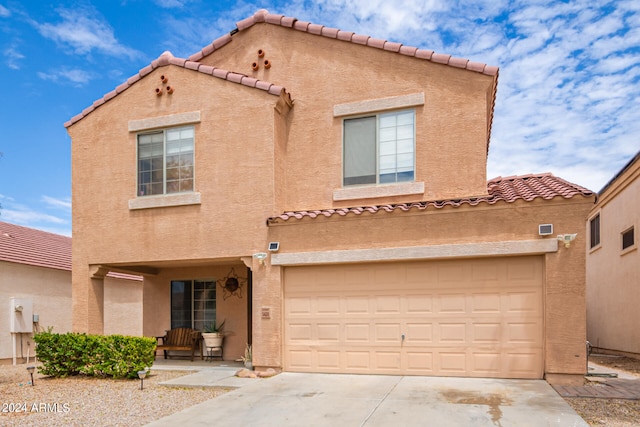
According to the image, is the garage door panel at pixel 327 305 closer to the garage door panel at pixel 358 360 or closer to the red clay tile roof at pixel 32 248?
the garage door panel at pixel 358 360

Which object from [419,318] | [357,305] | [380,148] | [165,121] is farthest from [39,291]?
[419,318]

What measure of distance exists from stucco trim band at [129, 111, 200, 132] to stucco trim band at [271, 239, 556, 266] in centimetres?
384

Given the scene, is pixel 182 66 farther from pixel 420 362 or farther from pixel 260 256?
pixel 420 362

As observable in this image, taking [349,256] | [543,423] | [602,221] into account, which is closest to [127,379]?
[349,256]

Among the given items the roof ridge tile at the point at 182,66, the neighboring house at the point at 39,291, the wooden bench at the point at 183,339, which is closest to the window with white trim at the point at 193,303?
the wooden bench at the point at 183,339

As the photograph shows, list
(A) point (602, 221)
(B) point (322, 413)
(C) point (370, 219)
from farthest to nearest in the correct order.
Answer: (A) point (602, 221), (C) point (370, 219), (B) point (322, 413)

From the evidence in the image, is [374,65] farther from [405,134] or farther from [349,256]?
[349,256]

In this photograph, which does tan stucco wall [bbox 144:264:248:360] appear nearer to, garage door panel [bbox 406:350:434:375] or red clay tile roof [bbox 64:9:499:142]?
red clay tile roof [bbox 64:9:499:142]

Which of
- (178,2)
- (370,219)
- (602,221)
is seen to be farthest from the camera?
(602,221)

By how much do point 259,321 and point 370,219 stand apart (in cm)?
325

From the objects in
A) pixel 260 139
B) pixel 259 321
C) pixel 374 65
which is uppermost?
pixel 374 65

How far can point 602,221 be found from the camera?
18.3m

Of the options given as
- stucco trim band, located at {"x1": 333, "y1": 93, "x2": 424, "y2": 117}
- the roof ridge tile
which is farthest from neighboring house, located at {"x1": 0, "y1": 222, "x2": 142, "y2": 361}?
stucco trim band, located at {"x1": 333, "y1": 93, "x2": 424, "y2": 117}

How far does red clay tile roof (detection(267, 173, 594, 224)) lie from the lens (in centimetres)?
987
